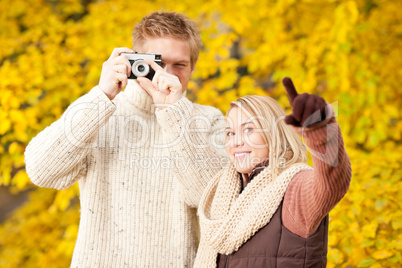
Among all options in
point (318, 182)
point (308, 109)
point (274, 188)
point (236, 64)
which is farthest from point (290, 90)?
point (236, 64)

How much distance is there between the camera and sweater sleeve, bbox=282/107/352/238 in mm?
1051

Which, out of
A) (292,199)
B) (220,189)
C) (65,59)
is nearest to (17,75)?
(65,59)

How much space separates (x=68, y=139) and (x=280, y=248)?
2.70 feet

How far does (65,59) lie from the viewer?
118 inches

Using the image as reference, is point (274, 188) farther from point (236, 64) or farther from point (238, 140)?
point (236, 64)

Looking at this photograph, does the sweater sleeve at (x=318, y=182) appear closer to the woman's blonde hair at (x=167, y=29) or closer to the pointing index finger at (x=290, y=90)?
the pointing index finger at (x=290, y=90)

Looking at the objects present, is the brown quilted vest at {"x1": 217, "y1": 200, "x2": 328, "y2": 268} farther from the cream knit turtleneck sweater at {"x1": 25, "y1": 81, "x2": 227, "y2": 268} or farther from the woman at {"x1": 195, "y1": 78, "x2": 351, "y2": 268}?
the cream knit turtleneck sweater at {"x1": 25, "y1": 81, "x2": 227, "y2": 268}

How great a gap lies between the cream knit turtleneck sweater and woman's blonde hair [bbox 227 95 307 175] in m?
0.25

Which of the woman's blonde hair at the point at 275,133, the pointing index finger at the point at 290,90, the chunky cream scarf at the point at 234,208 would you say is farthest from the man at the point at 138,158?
the pointing index finger at the point at 290,90

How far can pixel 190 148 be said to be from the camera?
1.61 m

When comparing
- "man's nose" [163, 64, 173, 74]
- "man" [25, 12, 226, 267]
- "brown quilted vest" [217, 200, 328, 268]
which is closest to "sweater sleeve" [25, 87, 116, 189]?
"man" [25, 12, 226, 267]

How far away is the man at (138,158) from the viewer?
5.07ft

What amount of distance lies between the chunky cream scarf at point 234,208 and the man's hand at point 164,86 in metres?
0.34

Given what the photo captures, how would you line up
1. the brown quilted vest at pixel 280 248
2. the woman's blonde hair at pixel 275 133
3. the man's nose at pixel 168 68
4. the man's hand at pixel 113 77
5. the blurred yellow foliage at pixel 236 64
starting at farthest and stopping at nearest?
the blurred yellow foliage at pixel 236 64, the man's nose at pixel 168 68, the man's hand at pixel 113 77, the woman's blonde hair at pixel 275 133, the brown quilted vest at pixel 280 248
